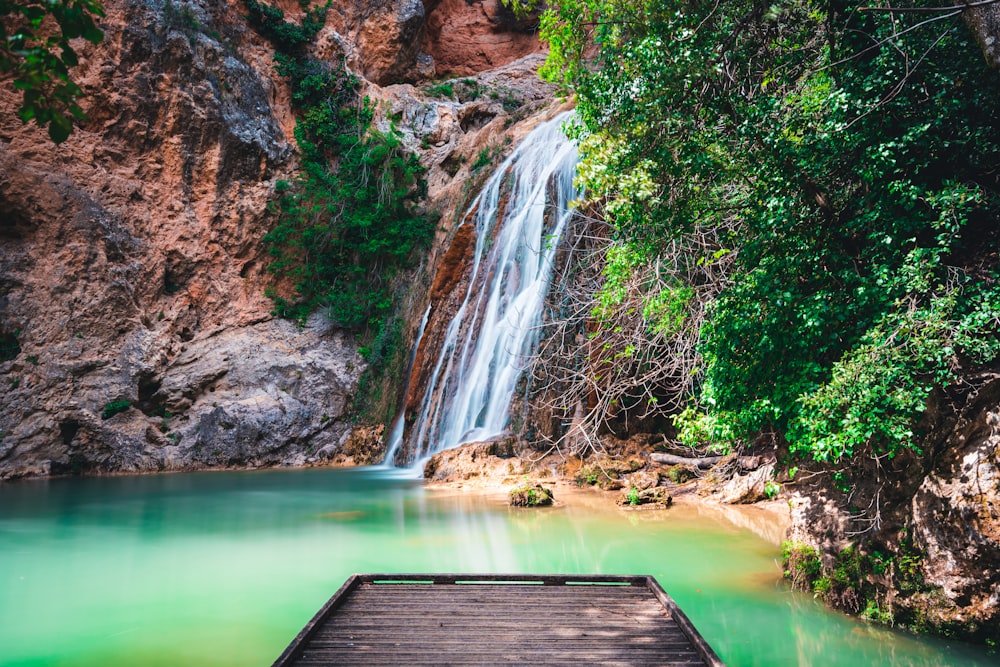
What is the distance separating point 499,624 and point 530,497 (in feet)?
17.8

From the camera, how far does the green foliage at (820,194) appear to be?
4.27m

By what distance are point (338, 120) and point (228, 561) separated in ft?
57.1

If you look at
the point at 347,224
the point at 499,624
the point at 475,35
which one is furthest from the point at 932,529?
the point at 475,35

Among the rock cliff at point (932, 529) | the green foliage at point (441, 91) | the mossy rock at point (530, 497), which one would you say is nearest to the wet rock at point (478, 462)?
the mossy rock at point (530, 497)

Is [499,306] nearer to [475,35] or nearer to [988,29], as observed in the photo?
[988,29]

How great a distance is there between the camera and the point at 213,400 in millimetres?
17109

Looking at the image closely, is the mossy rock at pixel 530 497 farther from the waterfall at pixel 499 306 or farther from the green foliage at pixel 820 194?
the green foliage at pixel 820 194

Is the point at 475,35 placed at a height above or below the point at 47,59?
above

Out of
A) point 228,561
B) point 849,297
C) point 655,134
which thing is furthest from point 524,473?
point 849,297

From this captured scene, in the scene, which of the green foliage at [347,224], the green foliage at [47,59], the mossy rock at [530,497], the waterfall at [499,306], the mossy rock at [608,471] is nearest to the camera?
the green foliage at [47,59]

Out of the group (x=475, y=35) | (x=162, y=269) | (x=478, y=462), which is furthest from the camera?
(x=475, y=35)

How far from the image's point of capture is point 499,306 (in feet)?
47.5

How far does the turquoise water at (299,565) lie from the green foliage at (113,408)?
416 centimetres

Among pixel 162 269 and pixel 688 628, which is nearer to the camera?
pixel 688 628
